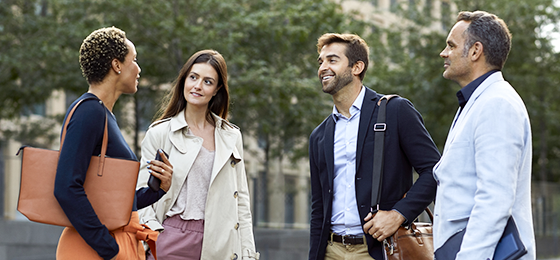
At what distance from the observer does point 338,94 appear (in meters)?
4.25

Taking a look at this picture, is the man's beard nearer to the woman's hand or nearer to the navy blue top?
the woman's hand

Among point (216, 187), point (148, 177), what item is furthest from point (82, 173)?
point (216, 187)

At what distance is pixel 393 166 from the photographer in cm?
386

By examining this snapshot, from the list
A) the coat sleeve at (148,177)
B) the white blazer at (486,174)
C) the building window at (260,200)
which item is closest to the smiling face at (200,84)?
the coat sleeve at (148,177)

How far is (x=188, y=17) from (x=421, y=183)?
12281 mm

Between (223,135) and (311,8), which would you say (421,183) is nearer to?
(223,135)

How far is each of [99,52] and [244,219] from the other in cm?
170

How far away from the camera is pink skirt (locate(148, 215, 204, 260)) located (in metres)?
4.08

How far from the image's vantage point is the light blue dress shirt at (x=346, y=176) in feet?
12.9

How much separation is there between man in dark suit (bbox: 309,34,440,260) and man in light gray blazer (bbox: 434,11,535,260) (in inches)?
32.2

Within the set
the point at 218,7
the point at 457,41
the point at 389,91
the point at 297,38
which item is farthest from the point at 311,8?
the point at 457,41

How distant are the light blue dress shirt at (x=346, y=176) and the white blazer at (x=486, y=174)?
104cm

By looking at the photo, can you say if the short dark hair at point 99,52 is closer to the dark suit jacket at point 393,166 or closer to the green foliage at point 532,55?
the dark suit jacket at point 393,166

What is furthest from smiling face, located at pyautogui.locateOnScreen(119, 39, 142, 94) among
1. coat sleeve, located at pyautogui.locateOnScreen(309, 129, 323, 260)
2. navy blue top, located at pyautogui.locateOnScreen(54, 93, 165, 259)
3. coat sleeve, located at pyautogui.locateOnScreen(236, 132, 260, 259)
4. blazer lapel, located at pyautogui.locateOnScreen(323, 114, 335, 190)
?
coat sleeve, located at pyautogui.locateOnScreen(309, 129, 323, 260)
